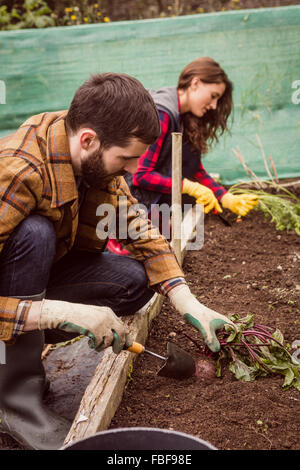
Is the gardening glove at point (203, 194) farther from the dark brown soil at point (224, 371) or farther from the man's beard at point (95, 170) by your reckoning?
the man's beard at point (95, 170)

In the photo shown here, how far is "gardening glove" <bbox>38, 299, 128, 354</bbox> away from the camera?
5.02 feet

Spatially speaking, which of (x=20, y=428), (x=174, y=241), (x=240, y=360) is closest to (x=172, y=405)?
(x=240, y=360)

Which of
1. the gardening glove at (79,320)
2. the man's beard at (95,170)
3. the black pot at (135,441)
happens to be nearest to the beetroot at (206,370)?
the gardening glove at (79,320)

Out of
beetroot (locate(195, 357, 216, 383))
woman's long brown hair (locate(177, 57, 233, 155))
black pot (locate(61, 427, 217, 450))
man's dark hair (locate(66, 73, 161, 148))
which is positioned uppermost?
man's dark hair (locate(66, 73, 161, 148))

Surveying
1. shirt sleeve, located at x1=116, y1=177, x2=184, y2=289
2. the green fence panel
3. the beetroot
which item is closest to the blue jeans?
A: shirt sleeve, located at x1=116, y1=177, x2=184, y2=289

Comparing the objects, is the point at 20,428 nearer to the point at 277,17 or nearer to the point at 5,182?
the point at 5,182

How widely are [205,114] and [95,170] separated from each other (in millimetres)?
1671

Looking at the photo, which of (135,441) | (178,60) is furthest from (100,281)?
(178,60)

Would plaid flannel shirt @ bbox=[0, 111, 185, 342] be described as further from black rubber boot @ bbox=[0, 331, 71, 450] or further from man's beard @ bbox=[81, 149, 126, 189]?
black rubber boot @ bbox=[0, 331, 71, 450]

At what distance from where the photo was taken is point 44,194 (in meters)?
1.62

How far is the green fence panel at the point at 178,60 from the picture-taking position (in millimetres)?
3900

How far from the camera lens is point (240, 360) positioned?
189 centimetres

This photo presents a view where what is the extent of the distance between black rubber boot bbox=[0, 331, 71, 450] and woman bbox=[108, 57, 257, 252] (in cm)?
150

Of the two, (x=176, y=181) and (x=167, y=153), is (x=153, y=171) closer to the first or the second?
(x=167, y=153)
